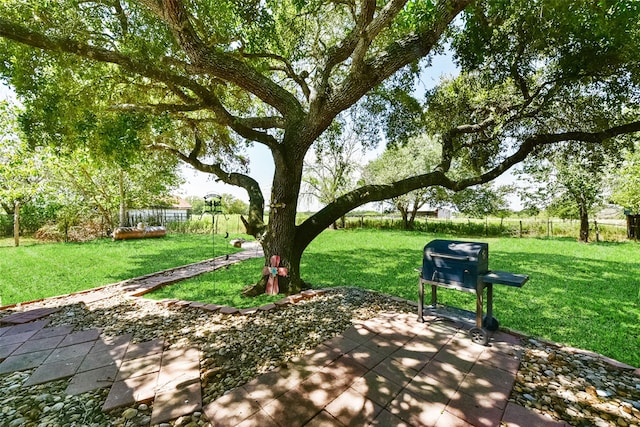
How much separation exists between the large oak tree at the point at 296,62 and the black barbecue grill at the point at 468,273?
1743mm

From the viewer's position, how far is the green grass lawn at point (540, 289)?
135 inches

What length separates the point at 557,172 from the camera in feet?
44.2

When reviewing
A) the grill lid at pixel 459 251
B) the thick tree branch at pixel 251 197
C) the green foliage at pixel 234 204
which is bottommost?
the grill lid at pixel 459 251

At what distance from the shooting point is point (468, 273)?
3000mm

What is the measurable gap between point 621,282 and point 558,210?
1132 centimetres

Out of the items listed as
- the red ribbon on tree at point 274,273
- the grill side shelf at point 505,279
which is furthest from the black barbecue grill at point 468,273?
the red ribbon on tree at point 274,273

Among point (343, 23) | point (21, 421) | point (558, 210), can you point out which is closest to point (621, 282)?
point (343, 23)

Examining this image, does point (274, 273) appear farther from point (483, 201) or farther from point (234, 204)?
point (234, 204)

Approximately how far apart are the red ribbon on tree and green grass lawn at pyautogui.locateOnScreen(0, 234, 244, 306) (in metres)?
3.84

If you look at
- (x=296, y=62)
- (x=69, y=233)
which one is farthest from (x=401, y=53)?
(x=69, y=233)

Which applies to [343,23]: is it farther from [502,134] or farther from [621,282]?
[621,282]

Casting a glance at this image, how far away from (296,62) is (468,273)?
5534 millimetres

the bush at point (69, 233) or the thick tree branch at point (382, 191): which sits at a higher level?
the thick tree branch at point (382, 191)

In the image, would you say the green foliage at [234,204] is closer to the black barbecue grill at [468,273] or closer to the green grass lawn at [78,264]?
the green grass lawn at [78,264]
